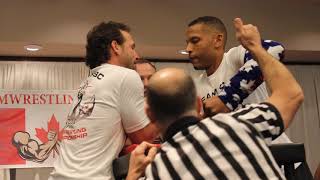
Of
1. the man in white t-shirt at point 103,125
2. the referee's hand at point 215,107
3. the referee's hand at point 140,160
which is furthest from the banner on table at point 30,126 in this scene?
the referee's hand at point 140,160

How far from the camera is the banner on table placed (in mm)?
5055

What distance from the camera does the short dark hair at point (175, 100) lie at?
1174mm

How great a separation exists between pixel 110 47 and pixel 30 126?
3.45 meters

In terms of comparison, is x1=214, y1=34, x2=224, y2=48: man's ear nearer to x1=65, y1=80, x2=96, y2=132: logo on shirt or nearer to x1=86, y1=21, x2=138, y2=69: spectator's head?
x1=86, y1=21, x2=138, y2=69: spectator's head

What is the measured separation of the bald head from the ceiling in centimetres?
348

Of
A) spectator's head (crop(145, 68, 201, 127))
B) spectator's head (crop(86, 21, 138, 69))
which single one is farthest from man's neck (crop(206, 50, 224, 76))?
spectator's head (crop(145, 68, 201, 127))

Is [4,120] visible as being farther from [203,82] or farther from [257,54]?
[257,54]

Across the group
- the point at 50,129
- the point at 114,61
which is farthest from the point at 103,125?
the point at 50,129

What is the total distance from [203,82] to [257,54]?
2.97 ft

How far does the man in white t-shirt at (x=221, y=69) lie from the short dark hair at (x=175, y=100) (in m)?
0.52

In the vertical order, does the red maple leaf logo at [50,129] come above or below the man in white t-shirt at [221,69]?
below

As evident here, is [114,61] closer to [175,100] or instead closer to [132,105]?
[132,105]

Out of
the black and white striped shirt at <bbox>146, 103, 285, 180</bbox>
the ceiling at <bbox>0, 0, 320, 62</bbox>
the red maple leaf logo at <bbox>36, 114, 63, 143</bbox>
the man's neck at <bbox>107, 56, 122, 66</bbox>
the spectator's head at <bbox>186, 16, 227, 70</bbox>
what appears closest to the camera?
the black and white striped shirt at <bbox>146, 103, 285, 180</bbox>

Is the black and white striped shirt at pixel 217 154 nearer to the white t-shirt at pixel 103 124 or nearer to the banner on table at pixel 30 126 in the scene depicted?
the white t-shirt at pixel 103 124
